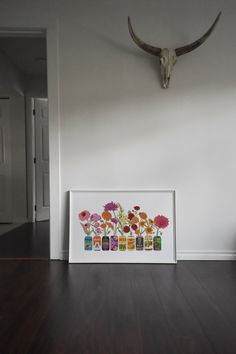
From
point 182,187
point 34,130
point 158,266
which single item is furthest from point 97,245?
point 34,130

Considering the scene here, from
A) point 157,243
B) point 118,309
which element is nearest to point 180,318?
point 118,309

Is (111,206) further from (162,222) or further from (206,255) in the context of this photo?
(206,255)

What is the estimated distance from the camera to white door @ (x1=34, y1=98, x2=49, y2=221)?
5.19 meters

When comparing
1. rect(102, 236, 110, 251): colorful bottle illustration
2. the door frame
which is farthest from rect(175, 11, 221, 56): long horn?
rect(102, 236, 110, 251): colorful bottle illustration

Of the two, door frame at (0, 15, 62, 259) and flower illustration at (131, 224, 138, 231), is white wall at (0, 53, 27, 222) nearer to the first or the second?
door frame at (0, 15, 62, 259)

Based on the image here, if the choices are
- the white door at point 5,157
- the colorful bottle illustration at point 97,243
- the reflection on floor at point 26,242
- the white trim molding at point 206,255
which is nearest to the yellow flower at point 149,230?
the white trim molding at point 206,255

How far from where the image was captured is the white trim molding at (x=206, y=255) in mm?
2715

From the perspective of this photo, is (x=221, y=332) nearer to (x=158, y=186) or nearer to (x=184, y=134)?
(x=158, y=186)

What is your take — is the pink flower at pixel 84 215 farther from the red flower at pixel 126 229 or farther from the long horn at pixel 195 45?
the long horn at pixel 195 45

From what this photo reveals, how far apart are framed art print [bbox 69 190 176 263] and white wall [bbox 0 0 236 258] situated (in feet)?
0.37

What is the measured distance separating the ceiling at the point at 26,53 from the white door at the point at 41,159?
577 mm

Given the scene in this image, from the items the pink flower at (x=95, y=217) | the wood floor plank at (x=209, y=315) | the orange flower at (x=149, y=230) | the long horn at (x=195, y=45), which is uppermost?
the long horn at (x=195, y=45)

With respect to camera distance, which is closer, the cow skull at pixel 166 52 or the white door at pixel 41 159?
the cow skull at pixel 166 52

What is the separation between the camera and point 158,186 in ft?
8.98
